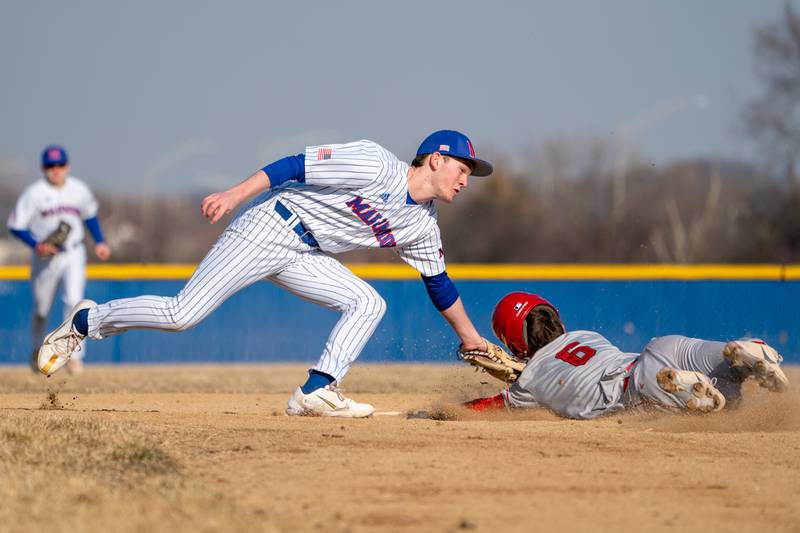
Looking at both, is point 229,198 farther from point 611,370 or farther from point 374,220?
point 611,370

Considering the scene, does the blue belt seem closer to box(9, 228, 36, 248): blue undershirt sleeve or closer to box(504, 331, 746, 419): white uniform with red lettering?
box(504, 331, 746, 419): white uniform with red lettering

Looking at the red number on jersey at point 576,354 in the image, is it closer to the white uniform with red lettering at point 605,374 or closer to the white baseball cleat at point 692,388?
the white uniform with red lettering at point 605,374

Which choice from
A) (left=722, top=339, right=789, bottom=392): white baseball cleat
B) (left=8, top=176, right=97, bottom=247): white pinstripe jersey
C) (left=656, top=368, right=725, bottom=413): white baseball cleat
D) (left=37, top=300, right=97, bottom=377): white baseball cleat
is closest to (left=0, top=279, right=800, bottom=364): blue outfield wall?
(left=8, top=176, right=97, bottom=247): white pinstripe jersey

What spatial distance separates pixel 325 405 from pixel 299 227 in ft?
3.18

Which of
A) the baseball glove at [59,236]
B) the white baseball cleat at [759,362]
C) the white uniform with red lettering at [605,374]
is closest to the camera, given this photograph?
the white baseball cleat at [759,362]

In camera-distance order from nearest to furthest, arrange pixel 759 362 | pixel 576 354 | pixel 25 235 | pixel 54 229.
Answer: pixel 759 362 < pixel 576 354 < pixel 25 235 < pixel 54 229

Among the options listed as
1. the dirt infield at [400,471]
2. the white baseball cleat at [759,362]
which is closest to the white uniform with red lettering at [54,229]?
the dirt infield at [400,471]

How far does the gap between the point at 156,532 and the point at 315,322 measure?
10.5 meters

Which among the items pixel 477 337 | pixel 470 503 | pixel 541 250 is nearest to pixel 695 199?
pixel 541 250

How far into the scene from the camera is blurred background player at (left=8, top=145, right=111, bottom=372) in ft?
35.7

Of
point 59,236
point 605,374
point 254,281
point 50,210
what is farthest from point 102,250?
point 605,374

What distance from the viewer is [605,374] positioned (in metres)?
5.75

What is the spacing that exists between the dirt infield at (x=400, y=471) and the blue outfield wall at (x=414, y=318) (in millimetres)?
7053

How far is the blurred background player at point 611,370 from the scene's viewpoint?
5176 mm
